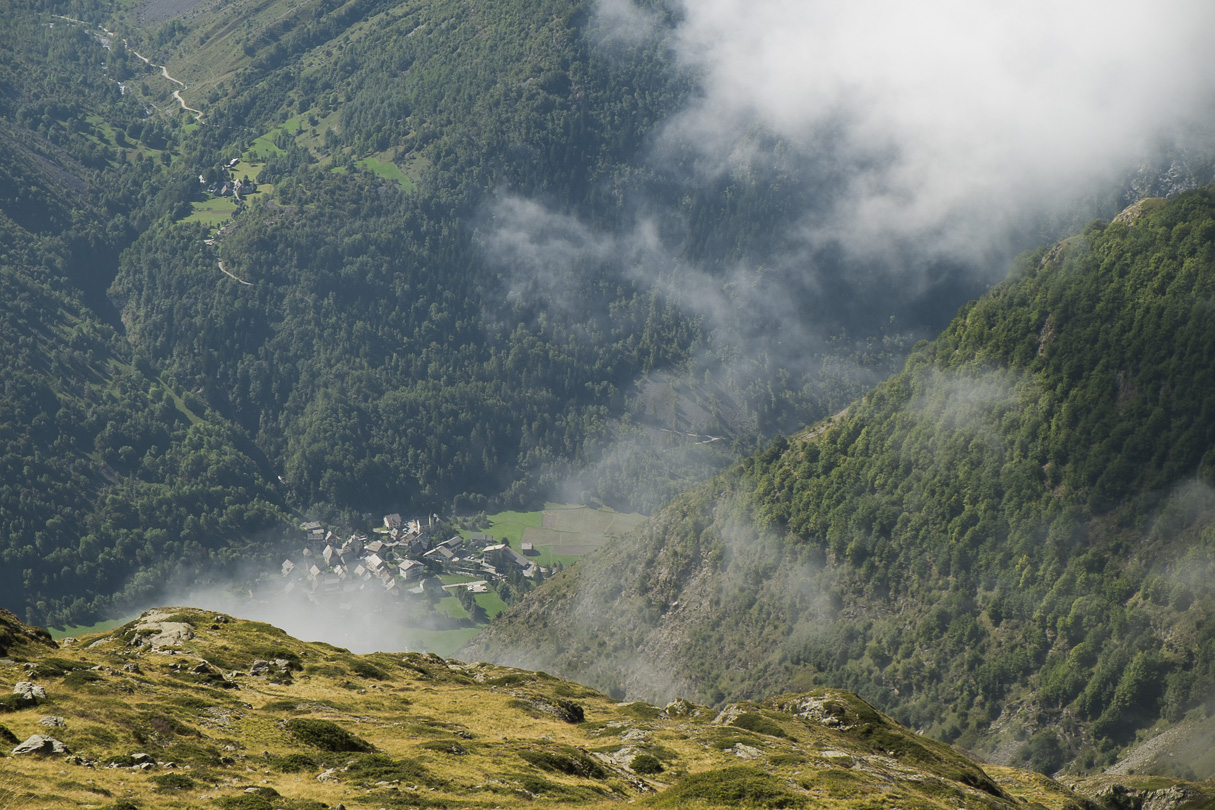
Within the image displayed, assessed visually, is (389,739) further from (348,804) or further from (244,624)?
(244,624)

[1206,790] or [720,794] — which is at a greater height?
[720,794]

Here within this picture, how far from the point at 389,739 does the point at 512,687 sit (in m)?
60.8

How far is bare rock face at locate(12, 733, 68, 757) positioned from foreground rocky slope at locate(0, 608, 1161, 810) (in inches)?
7.8

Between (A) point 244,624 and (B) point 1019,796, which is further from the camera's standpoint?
(A) point 244,624

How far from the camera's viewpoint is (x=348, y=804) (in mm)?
86938

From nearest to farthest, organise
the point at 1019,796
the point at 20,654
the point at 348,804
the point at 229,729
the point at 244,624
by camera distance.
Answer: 1. the point at 348,804
2. the point at 229,729
3. the point at 20,654
4. the point at 1019,796
5. the point at 244,624

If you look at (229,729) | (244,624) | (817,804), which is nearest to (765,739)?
(817,804)

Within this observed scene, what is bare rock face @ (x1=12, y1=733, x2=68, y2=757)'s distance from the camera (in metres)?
85.4

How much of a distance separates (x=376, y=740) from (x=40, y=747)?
32974 mm

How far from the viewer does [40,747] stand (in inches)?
3410

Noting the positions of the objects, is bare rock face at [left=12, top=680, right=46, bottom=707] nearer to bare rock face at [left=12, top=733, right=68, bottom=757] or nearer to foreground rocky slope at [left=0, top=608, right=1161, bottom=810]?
foreground rocky slope at [left=0, top=608, right=1161, bottom=810]

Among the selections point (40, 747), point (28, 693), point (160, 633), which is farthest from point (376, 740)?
point (160, 633)

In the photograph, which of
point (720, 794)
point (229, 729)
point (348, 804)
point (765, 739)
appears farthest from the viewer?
point (765, 739)

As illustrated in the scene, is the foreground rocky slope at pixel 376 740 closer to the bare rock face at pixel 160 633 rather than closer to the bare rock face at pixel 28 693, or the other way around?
the bare rock face at pixel 28 693
